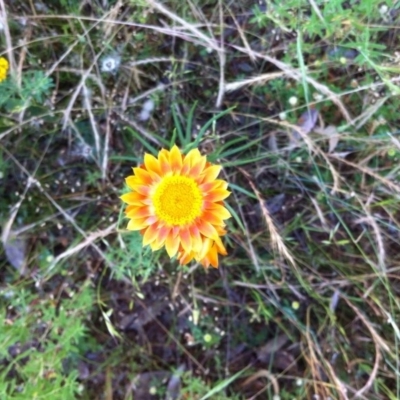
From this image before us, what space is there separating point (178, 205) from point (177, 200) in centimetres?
1

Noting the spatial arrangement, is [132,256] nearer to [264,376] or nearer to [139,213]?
[139,213]

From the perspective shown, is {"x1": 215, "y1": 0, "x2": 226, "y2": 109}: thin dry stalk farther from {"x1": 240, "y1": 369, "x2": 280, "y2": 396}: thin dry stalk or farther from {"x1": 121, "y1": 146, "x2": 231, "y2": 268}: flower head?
{"x1": 240, "y1": 369, "x2": 280, "y2": 396}: thin dry stalk

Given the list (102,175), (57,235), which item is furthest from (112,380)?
(102,175)

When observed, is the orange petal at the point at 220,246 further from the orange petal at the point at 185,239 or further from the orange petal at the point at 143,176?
the orange petal at the point at 143,176

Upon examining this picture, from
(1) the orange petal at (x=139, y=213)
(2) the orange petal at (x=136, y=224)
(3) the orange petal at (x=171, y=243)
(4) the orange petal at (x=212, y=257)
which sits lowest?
(4) the orange petal at (x=212, y=257)

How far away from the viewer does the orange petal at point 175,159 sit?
4.06 ft

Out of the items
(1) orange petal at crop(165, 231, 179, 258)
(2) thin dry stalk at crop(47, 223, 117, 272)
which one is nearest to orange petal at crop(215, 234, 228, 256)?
(1) orange petal at crop(165, 231, 179, 258)

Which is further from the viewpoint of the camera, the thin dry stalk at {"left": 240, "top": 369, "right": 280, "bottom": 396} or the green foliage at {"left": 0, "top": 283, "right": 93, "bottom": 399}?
the thin dry stalk at {"left": 240, "top": 369, "right": 280, "bottom": 396}

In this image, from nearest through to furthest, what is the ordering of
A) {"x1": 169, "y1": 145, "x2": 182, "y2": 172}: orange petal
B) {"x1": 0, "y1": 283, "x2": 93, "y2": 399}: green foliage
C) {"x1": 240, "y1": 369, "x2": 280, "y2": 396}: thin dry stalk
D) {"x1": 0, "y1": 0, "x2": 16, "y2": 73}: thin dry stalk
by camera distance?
1. {"x1": 169, "y1": 145, "x2": 182, "y2": 172}: orange petal
2. {"x1": 0, "y1": 0, "x2": 16, "y2": 73}: thin dry stalk
3. {"x1": 0, "y1": 283, "x2": 93, "y2": 399}: green foliage
4. {"x1": 240, "y1": 369, "x2": 280, "y2": 396}: thin dry stalk

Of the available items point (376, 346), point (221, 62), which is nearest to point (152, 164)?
point (221, 62)

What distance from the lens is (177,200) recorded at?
1.31 m

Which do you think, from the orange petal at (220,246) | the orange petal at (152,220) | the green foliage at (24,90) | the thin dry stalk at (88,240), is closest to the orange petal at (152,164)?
the orange petal at (152,220)

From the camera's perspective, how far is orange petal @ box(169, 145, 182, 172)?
1237 mm

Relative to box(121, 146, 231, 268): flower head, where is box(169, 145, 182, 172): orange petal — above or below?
above
